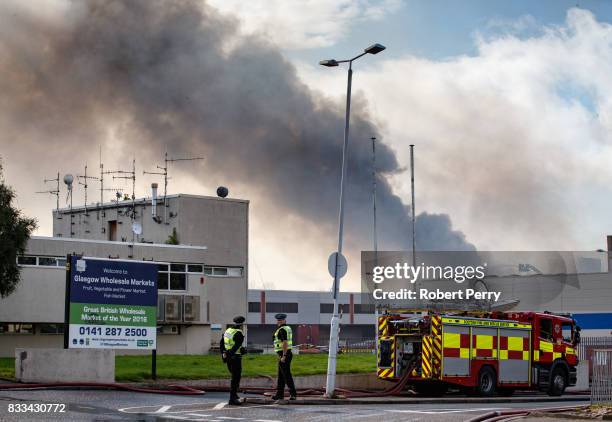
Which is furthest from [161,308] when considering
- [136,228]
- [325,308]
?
[325,308]

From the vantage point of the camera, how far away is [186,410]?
20094 millimetres

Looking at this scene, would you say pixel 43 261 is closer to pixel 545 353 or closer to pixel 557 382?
pixel 545 353

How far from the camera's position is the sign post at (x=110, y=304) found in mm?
27266

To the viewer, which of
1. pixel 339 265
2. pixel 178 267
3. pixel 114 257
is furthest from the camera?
pixel 178 267

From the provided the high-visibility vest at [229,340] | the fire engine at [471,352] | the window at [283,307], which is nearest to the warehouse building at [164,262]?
the fire engine at [471,352]

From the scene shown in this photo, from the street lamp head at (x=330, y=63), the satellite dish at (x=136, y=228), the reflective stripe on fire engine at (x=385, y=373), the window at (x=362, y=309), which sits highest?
the street lamp head at (x=330, y=63)

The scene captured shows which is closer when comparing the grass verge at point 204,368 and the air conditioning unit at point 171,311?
the grass verge at point 204,368

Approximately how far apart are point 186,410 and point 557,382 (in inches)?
628

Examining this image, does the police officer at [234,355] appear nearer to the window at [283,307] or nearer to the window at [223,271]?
the window at [223,271]

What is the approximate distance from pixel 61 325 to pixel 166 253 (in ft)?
22.6

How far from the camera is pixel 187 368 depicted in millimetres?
33750

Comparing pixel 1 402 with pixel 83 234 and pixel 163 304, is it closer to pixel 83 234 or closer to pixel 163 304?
pixel 163 304

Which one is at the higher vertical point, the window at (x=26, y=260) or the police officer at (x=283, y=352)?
the window at (x=26, y=260)

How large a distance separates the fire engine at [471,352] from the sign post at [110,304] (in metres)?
6.74
